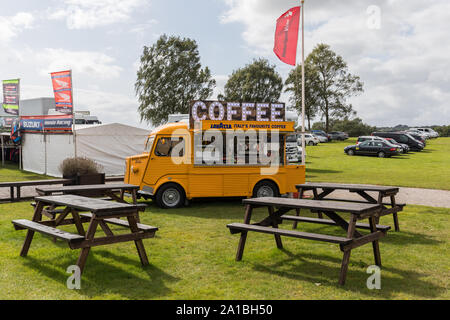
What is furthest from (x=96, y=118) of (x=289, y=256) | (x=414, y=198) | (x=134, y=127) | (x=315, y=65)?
(x=315, y=65)

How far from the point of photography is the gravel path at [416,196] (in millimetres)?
12891

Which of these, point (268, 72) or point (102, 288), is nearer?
point (102, 288)

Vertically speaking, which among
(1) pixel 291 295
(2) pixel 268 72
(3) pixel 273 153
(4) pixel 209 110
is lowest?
(1) pixel 291 295

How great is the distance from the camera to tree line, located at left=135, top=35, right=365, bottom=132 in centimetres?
4544

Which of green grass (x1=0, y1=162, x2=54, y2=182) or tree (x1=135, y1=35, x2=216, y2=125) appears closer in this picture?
green grass (x1=0, y1=162, x2=54, y2=182)

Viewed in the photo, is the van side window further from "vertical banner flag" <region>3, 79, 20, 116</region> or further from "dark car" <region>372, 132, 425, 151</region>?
"dark car" <region>372, 132, 425, 151</region>

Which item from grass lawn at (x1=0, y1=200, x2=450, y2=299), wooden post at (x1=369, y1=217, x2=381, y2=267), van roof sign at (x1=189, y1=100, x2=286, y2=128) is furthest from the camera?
van roof sign at (x1=189, y1=100, x2=286, y2=128)

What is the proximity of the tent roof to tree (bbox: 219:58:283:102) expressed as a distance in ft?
112

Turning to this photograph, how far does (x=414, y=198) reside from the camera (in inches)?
545

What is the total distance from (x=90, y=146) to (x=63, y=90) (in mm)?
2932

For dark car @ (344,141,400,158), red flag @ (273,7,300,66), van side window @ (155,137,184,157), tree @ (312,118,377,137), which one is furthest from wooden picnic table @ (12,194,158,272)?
tree @ (312,118,377,137)
